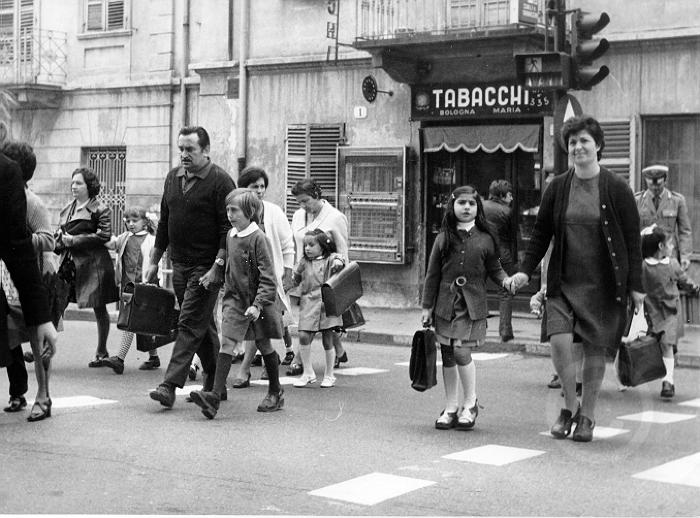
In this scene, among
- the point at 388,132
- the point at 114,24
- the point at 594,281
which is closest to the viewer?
the point at 594,281

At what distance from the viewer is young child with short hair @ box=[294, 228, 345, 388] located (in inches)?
448

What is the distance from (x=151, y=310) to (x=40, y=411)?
140 cm

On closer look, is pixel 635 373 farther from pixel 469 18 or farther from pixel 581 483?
pixel 469 18

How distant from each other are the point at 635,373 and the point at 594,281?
0.70 metres

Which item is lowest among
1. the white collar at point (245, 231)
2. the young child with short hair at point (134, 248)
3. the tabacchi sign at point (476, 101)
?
the young child with short hair at point (134, 248)

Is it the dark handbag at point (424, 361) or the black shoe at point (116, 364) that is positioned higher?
the dark handbag at point (424, 361)

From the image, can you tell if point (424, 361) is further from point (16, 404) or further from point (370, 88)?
point (370, 88)

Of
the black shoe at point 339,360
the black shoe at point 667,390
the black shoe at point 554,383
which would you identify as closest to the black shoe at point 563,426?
the black shoe at point 667,390

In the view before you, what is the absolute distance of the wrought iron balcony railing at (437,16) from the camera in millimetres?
18281

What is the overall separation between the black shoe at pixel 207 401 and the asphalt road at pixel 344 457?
10cm

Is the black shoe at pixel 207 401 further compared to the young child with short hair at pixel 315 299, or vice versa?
the young child with short hair at pixel 315 299

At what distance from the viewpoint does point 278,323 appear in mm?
9617

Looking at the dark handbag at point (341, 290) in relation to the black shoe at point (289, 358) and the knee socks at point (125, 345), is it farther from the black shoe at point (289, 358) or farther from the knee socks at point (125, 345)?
the knee socks at point (125, 345)

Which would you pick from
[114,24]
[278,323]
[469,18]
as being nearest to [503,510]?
[278,323]
